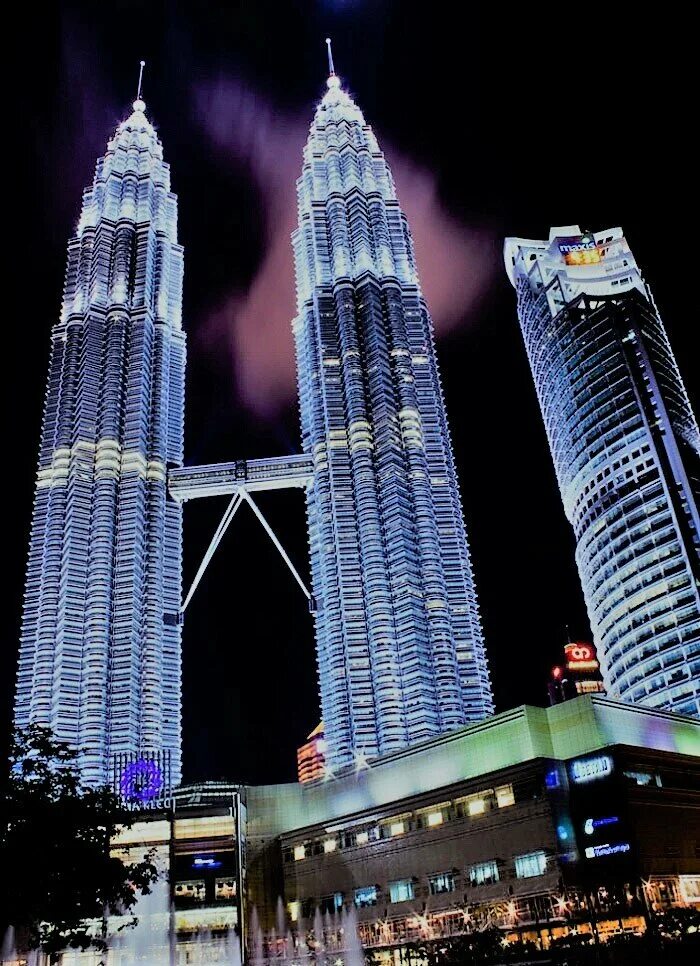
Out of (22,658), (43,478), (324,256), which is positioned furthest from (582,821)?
(324,256)

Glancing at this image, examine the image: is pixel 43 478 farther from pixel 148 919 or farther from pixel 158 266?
pixel 148 919

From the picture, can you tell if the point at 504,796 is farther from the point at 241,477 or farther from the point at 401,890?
the point at 241,477

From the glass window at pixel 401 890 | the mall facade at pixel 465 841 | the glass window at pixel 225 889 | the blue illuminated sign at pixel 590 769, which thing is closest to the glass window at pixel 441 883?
the mall facade at pixel 465 841

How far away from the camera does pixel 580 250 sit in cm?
19612

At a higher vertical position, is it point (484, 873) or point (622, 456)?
point (622, 456)

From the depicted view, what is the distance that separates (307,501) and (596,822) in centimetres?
10005

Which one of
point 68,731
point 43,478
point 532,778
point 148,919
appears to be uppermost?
point 43,478

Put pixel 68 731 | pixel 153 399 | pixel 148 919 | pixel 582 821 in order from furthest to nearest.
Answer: pixel 153 399 < pixel 68 731 < pixel 148 919 < pixel 582 821

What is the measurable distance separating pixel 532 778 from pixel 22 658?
4095 inches

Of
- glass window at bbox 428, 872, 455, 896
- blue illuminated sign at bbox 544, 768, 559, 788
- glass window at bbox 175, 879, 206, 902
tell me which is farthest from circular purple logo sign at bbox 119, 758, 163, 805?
blue illuminated sign at bbox 544, 768, 559, 788

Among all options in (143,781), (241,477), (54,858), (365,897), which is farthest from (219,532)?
(54,858)

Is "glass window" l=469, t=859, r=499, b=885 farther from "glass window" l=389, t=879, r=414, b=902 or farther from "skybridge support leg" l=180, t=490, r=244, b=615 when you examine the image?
"skybridge support leg" l=180, t=490, r=244, b=615

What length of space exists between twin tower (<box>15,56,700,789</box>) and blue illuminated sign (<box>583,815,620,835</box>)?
193 ft

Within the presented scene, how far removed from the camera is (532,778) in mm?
85250
